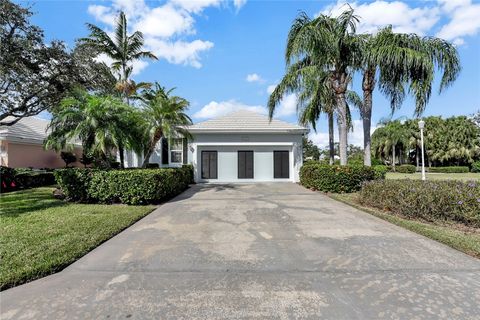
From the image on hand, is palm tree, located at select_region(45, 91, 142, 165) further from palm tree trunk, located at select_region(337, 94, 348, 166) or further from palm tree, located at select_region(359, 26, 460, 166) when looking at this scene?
palm tree, located at select_region(359, 26, 460, 166)

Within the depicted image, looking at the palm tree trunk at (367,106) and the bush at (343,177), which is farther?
the palm tree trunk at (367,106)

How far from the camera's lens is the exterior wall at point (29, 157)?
1499 centimetres

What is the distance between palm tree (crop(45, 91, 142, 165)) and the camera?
9.07 m

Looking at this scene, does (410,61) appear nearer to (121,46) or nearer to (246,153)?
(246,153)

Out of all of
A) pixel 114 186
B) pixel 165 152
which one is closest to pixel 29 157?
pixel 165 152

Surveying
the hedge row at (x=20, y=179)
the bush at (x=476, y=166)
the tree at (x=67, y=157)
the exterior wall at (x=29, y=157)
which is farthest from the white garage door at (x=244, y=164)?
the bush at (x=476, y=166)

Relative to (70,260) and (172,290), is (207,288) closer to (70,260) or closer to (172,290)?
(172,290)

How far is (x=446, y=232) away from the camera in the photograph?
18.3 ft

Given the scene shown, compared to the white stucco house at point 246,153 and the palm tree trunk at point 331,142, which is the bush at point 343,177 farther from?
the white stucco house at point 246,153

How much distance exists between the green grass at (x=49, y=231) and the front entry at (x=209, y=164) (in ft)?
28.1

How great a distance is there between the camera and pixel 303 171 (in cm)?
1463

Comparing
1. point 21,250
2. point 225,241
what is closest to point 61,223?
point 21,250

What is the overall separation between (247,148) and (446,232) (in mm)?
12333

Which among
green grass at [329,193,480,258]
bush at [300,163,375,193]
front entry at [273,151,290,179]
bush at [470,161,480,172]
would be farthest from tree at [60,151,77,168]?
bush at [470,161,480,172]
